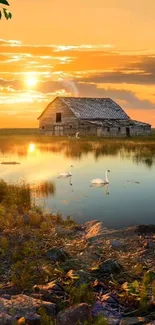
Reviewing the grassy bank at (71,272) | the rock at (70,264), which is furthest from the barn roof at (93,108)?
the rock at (70,264)

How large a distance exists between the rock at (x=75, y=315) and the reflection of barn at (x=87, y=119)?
57.5m

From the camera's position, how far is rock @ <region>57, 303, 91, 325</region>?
6.16 m

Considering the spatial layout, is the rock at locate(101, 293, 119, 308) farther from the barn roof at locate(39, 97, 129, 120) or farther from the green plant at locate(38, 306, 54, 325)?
the barn roof at locate(39, 97, 129, 120)

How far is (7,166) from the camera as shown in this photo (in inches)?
1085

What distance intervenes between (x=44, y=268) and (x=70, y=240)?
2.56 meters

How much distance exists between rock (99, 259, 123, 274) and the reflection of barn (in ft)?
182

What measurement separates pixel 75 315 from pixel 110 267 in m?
2.09

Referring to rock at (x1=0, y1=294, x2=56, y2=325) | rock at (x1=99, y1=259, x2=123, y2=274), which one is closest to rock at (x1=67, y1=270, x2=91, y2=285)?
rock at (x1=99, y1=259, x2=123, y2=274)

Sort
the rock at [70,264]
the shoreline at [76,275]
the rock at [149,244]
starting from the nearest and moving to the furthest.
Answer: the shoreline at [76,275]
the rock at [70,264]
the rock at [149,244]

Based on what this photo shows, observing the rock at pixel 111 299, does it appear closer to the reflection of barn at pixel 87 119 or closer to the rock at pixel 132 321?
the rock at pixel 132 321

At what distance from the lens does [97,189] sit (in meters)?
19.2

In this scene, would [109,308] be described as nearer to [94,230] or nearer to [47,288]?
[47,288]

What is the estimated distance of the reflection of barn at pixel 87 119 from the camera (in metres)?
65.1

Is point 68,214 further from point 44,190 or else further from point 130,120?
point 130,120
